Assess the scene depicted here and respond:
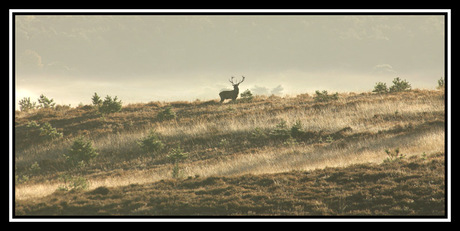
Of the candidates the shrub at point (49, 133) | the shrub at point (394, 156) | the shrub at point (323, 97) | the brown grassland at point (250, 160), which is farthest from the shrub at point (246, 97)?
the shrub at point (394, 156)

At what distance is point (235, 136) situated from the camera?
20906 mm

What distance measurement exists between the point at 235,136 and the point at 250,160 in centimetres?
408

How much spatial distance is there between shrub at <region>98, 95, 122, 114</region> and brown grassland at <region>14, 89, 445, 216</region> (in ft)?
1.09

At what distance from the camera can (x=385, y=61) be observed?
173 metres

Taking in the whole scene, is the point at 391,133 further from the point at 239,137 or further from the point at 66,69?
the point at 66,69

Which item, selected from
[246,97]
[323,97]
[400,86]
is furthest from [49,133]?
[400,86]

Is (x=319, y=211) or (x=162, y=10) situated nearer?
(x=319, y=211)

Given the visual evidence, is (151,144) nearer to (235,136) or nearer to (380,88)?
(235,136)

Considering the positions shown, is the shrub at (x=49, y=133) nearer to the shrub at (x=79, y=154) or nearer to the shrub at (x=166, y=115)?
the shrub at (x=79, y=154)

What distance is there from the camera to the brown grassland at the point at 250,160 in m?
10.7

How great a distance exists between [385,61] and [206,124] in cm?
16428

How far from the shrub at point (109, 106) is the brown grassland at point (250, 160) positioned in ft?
1.09

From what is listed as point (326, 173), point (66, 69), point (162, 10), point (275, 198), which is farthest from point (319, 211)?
point (66, 69)

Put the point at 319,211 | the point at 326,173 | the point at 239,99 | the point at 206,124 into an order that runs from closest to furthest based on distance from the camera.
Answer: the point at 319,211 < the point at 326,173 < the point at 206,124 < the point at 239,99
